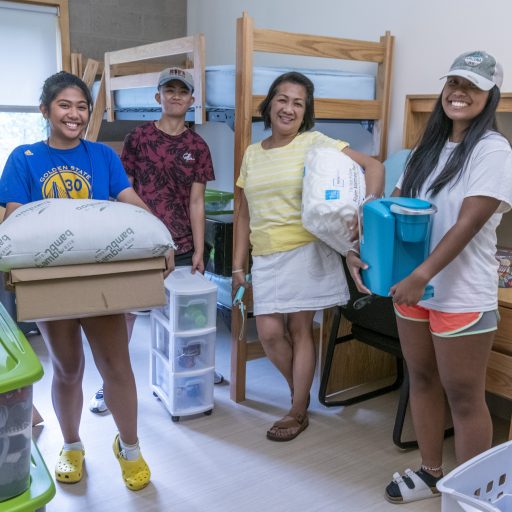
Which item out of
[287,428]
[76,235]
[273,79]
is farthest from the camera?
[273,79]

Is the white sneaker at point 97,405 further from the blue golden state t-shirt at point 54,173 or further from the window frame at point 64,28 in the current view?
the window frame at point 64,28

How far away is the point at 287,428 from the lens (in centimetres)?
221

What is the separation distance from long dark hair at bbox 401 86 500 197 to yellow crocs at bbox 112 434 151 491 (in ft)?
3.86

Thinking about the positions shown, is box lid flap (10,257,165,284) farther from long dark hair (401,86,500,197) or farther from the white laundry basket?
the white laundry basket

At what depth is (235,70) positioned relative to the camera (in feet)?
7.47

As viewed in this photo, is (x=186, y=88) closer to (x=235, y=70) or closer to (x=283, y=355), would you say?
(x=235, y=70)

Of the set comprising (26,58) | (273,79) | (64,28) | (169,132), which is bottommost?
(169,132)

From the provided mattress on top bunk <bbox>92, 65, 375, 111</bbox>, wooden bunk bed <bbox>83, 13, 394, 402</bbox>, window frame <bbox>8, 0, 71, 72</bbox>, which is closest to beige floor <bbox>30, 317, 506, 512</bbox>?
wooden bunk bed <bbox>83, 13, 394, 402</bbox>

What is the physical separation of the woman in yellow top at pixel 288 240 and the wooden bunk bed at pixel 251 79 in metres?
0.12

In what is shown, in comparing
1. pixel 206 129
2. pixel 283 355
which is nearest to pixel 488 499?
pixel 283 355

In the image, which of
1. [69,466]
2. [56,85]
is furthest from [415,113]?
[69,466]

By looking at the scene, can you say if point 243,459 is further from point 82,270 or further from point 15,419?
point 15,419

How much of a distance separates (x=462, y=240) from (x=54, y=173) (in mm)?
1076

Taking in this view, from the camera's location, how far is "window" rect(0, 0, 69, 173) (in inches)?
140
